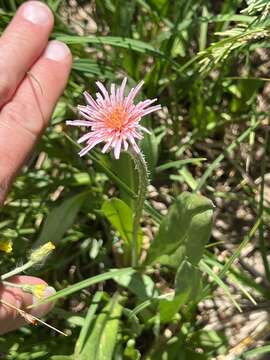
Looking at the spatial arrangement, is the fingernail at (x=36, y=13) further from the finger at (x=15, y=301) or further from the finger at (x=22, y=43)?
the finger at (x=15, y=301)

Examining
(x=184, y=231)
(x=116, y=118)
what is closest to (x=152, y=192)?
(x=184, y=231)

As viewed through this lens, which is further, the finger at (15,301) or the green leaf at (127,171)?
the green leaf at (127,171)

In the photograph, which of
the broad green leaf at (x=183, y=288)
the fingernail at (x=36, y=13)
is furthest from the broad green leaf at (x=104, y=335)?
the fingernail at (x=36, y=13)

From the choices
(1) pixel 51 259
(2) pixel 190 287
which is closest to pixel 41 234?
(1) pixel 51 259

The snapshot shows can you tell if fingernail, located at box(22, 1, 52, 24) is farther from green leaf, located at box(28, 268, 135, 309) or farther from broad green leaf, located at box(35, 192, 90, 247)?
green leaf, located at box(28, 268, 135, 309)

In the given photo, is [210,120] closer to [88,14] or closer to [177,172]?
[177,172]

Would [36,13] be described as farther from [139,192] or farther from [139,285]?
[139,285]
